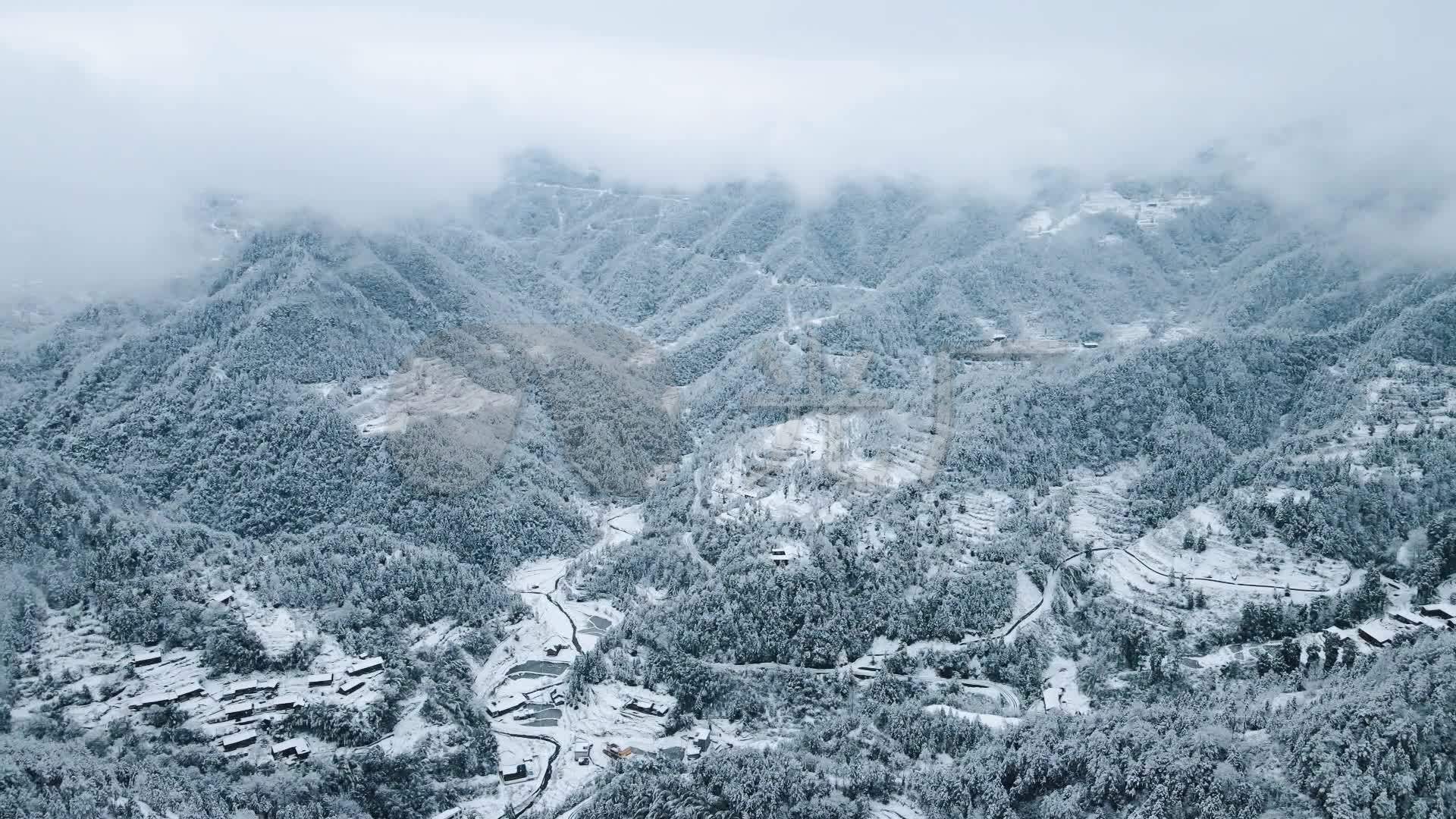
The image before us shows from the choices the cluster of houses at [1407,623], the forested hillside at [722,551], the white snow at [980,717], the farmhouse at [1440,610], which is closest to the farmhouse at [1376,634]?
the cluster of houses at [1407,623]

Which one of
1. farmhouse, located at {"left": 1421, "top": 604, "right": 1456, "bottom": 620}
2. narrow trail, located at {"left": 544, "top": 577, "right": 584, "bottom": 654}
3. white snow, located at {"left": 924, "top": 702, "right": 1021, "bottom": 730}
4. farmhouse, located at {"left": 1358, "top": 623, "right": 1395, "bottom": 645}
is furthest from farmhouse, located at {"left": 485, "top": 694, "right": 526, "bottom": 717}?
farmhouse, located at {"left": 1421, "top": 604, "right": 1456, "bottom": 620}

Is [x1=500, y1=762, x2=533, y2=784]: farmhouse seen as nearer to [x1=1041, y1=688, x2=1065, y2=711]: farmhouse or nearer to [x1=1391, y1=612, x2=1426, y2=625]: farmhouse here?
[x1=1041, y1=688, x2=1065, y2=711]: farmhouse

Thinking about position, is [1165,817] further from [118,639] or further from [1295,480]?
[118,639]

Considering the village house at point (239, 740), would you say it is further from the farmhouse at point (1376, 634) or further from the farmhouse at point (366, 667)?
the farmhouse at point (1376, 634)

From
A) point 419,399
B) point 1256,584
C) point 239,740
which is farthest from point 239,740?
point 1256,584

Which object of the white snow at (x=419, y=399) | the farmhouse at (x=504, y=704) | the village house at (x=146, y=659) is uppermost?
the white snow at (x=419, y=399)

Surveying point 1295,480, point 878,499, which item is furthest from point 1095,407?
point 878,499
